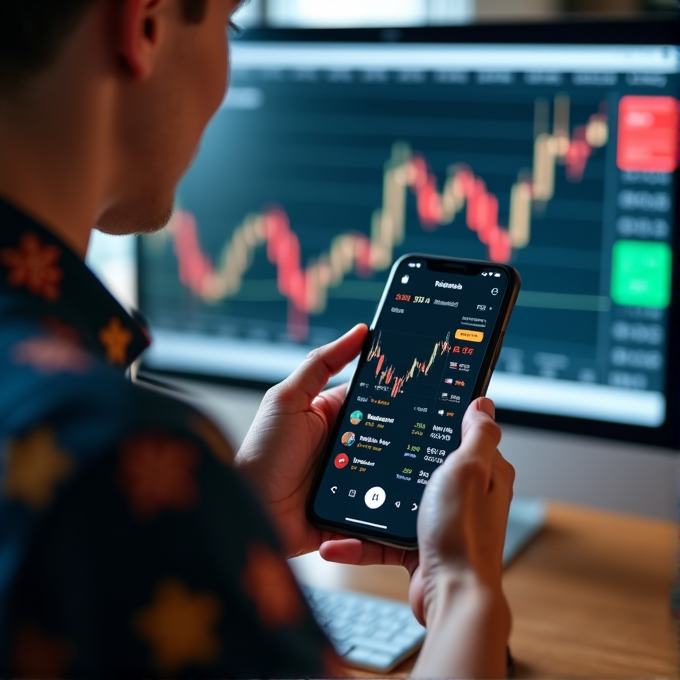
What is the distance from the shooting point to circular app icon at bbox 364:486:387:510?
689 mm

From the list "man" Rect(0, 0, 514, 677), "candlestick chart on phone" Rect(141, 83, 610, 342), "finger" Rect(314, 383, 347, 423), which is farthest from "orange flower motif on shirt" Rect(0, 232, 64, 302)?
"candlestick chart on phone" Rect(141, 83, 610, 342)

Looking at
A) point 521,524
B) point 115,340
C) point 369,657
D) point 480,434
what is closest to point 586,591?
point 521,524

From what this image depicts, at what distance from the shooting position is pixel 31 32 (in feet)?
1.36

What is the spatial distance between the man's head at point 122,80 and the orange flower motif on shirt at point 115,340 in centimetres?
6

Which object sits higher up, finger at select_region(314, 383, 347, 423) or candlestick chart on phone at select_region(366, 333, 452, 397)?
candlestick chart on phone at select_region(366, 333, 452, 397)

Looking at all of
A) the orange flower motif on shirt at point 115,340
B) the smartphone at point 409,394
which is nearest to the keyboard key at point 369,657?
the smartphone at point 409,394

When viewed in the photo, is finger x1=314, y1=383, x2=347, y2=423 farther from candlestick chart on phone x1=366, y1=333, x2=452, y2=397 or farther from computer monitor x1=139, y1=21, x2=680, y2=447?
computer monitor x1=139, y1=21, x2=680, y2=447

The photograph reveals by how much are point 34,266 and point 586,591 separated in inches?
26.3

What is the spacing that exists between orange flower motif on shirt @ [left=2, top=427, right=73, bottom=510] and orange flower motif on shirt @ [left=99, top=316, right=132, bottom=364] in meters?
0.16

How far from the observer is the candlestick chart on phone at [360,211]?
898 mm

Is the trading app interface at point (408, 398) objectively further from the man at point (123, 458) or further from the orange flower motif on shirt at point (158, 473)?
the orange flower motif on shirt at point (158, 473)

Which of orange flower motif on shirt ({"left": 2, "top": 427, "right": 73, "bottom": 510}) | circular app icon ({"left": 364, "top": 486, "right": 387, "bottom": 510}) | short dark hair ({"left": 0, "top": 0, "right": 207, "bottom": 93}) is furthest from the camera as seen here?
circular app icon ({"left": 364, "top": 486, "right": 387, "bottom": 510})

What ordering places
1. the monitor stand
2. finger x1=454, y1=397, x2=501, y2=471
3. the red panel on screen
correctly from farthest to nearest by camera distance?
the monitor stand
the red panel on screen
finger x1=454, y1=397, x2=501, y2=471

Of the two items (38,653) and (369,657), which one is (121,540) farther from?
(369,657)
